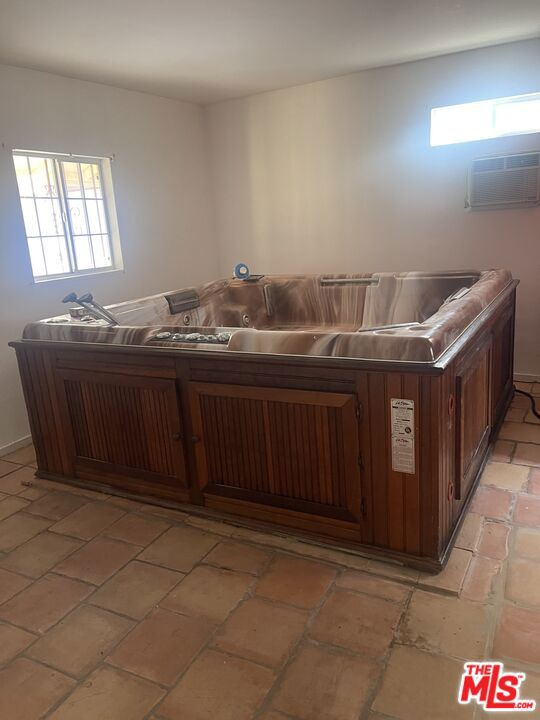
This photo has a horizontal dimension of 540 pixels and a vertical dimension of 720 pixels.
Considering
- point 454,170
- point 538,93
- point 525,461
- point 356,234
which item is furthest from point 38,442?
point 538,93

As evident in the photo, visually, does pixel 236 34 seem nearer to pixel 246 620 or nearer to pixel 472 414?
pixel 472 414

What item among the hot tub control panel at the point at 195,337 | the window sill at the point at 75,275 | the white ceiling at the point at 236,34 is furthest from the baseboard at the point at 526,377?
the window sill at the point at 75,275

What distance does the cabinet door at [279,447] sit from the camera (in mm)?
1943

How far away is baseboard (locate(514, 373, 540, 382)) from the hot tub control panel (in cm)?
255

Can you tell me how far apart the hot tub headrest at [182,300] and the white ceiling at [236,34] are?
1390 mm

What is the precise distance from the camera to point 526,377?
3.85 m

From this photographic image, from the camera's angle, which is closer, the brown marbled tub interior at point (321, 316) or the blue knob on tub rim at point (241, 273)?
the brown marbled tub interior at point (321, 316)

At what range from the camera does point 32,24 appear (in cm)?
258

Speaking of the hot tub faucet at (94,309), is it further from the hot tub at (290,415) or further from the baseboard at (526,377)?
the baseboard at (526,377)

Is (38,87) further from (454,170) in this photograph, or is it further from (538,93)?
(538,93)

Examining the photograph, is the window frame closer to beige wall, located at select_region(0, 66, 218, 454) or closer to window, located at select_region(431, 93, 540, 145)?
window, located at select_region(431, 93, 540, 145)

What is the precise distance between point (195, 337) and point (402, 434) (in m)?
0.94

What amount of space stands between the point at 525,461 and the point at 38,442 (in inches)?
95.9

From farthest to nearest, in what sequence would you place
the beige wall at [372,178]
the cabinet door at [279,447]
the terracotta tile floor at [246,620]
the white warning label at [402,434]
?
the beige wall at [372,178], the cabinet door at [279,447], the white warning label at [402,434], the terracotta tile floor at [246,620]
